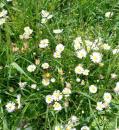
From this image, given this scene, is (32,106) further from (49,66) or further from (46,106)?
(49,66)

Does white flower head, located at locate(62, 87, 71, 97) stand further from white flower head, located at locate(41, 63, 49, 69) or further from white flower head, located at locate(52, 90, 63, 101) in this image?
white flower head, located at locate(41, 63, 49, 69)

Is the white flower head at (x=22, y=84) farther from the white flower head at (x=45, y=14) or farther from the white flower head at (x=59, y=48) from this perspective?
the white flower head at (x=45, y=14)

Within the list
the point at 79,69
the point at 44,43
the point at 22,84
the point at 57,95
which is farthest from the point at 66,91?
the point at 44,43

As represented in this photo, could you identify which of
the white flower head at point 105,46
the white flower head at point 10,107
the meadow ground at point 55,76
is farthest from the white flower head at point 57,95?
the white flower head at point 105,46

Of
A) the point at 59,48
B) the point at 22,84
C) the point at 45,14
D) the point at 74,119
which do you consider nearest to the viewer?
the point at 74,119

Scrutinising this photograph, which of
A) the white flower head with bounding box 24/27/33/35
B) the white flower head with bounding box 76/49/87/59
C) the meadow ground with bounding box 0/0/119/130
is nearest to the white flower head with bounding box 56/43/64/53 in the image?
the meadow ground with bounding box 0/0/119/130

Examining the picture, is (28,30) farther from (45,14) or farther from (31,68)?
(31,68)

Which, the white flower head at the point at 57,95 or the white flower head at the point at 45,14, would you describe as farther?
the white flower head at the point at 45,14

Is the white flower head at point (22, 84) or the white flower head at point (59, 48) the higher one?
the white flower head at point (59, 48)

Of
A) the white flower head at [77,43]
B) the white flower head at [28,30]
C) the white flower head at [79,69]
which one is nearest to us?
the white flower head at [79,69]
